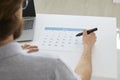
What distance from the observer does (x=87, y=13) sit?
3.06 meters

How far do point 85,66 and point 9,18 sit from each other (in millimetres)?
514

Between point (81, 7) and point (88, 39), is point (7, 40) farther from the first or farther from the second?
point (81, 7)

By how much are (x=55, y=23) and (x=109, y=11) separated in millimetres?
1770

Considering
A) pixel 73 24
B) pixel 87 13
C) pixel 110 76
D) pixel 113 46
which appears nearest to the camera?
pixel 110 76

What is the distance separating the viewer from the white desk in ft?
3.71

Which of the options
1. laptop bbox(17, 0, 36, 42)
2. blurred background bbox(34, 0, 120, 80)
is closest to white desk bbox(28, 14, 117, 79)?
laptop bbox(17, 0, 36, 42)

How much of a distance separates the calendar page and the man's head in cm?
53

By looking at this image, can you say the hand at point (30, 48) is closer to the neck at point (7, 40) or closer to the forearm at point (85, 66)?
the forearm at point (85, 66)

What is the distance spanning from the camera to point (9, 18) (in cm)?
67

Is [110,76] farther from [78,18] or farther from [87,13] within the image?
[87,13]

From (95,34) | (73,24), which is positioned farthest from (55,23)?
(95,34)

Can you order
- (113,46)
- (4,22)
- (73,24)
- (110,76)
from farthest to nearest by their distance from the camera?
(73,24) < (113,46) < (110,76) < (4,22)

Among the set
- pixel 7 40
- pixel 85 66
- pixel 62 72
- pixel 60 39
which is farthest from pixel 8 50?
pixel 60 39

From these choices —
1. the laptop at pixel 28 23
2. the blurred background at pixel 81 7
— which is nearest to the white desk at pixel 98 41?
the laptop at pixel 28 23
